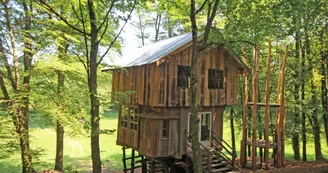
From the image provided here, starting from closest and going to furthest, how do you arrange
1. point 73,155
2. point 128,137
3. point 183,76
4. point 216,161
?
point 183,76 < point 216,161 < point 128,137 < point 73,155

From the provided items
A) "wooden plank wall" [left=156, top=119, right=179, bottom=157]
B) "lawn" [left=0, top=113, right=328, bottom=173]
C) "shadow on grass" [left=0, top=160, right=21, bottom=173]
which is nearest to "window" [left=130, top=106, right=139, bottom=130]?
"wooden plank wall" [left=156, top=119, right=179, bottom=157]

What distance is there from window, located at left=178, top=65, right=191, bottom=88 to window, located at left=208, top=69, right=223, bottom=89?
1.68 metres

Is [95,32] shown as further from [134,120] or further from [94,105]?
[134,120]

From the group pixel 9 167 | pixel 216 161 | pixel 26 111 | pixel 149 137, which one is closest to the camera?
pixel 26 111

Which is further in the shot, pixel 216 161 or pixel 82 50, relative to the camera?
pixel 82 50

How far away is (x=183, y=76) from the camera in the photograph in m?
13.4

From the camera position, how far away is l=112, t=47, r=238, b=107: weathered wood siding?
1245 cm

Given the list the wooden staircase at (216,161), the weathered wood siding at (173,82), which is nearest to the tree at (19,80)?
the weathered wood siding at (173,82)

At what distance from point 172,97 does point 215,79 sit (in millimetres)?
3403

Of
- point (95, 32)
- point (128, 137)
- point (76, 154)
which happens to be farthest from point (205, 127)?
point (76, 154)

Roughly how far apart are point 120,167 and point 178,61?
12682 millimetres

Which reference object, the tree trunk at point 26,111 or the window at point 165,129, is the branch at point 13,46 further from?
the window at point 165,129

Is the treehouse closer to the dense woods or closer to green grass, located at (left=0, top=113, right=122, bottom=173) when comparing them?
the dense woods

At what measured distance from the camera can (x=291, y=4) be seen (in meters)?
10.9
